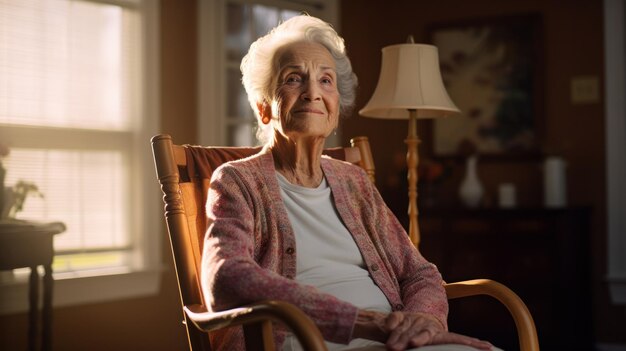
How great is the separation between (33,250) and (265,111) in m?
1.50

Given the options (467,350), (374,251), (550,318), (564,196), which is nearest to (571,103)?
(564,196)

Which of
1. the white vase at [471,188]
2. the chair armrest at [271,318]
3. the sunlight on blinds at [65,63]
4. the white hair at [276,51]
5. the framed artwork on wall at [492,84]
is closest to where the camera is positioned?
the chair armrest at [271,318]

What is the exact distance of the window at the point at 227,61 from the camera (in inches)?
158

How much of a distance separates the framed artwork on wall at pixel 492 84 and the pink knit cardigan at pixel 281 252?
8.60 feet

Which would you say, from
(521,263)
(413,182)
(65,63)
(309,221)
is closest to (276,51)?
(309,221)

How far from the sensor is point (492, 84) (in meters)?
4.58

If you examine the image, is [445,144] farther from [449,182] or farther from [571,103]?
[571,103]

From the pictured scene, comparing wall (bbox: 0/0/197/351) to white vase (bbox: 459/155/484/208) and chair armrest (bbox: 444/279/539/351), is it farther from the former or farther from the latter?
chair armrest (bbox: 444/279/539/351)

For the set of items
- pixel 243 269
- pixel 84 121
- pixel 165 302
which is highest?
pixel 84 121

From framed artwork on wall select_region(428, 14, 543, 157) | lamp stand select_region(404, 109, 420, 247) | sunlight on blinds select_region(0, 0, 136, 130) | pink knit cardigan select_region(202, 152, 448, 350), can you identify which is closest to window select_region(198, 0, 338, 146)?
sunlight on blinds select_region(0, 0, 136, 130)

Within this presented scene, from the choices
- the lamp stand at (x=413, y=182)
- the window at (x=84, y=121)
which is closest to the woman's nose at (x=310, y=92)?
the lamp stand at (x=413, y=182)

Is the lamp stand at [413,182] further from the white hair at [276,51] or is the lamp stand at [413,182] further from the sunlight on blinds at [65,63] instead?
the sunlight on blinds at [65,63]

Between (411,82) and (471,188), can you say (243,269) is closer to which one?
(411,82)

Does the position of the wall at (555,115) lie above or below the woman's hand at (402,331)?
above
